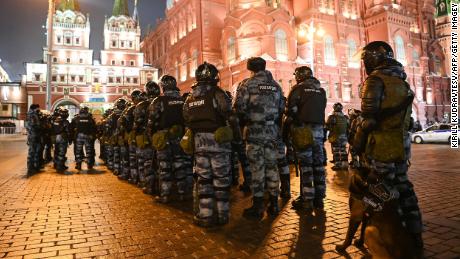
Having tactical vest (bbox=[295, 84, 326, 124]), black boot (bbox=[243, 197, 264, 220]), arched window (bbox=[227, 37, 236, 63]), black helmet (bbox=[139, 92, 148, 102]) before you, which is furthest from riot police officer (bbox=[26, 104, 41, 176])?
arched window (bbox=[227, 37, 236, 63])

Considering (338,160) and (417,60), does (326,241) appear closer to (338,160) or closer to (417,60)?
(338,160)

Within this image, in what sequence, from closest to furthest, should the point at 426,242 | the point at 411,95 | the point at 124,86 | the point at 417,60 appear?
the point at 411,95, the point at 426,242, the point at 417,60, the point at 124,86

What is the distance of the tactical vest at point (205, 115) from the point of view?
4.79m

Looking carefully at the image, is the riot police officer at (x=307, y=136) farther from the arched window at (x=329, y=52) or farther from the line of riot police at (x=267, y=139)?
the arched window at (x=329, y=52)

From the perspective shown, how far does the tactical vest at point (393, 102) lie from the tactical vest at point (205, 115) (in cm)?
232

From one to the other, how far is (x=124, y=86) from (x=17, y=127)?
2014 centimetres

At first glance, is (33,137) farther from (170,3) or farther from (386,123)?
(170,3)

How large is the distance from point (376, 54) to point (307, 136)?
1954mm

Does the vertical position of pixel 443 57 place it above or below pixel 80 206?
above

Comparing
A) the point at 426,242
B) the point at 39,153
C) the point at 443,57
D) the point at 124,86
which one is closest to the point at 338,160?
the point at 426,242

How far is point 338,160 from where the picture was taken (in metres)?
10.3

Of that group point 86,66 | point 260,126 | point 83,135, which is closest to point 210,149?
point 260,126

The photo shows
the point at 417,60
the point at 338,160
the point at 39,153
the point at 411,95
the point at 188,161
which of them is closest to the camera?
the point at 411,95

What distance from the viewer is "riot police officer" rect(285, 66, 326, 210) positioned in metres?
5.30
